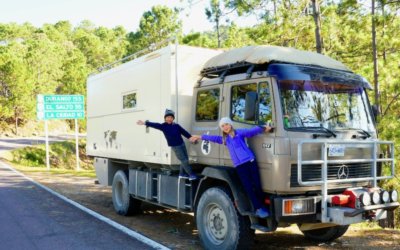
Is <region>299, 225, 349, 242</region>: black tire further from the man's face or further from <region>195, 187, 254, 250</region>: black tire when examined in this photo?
the man's face

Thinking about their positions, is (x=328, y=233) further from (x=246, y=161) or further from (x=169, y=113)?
(x=169, y=113)

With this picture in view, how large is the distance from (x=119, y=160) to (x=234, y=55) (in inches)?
176

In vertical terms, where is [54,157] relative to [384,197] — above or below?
below

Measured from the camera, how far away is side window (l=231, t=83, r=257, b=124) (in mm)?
5926

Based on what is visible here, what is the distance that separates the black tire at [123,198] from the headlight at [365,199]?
5.22m

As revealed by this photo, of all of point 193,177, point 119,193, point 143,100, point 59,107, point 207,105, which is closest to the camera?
point 193,177

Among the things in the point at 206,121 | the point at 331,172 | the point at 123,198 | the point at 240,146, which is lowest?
the point at 123,198

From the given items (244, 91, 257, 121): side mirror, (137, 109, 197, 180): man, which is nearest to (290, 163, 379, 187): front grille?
(244, 91, 257, 121): side mirror

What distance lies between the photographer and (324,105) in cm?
608

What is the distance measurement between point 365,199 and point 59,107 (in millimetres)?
22754

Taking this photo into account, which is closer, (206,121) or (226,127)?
(226,127)

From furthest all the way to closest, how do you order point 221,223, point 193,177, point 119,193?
1. point 119,193
2. point 193,177
3. point 221,223

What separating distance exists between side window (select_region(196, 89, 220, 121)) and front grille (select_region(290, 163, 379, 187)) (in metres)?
1.75

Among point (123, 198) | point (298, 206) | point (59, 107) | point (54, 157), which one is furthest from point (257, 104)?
point (54, 157)
